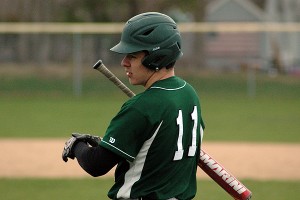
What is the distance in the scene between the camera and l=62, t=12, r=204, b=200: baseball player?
12.9 feet

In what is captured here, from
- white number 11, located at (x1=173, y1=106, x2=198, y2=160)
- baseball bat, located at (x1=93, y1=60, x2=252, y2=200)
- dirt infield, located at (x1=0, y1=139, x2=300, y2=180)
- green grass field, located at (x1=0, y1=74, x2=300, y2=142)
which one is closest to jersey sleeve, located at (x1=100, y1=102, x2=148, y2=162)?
white number 11, located at (x1=173, y1=106, x2=198, y2=160)

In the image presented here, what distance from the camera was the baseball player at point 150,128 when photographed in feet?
12.9

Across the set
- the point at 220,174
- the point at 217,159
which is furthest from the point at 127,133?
the point at 217,159

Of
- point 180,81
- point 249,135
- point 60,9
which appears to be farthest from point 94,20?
point 180,81

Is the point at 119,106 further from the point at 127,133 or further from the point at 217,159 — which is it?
the point at 127,133

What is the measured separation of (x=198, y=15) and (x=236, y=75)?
11.5 meters

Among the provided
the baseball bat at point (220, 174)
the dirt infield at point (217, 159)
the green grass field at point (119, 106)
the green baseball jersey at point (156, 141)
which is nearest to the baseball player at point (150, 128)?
the green baseball jersey at point (156, 141)

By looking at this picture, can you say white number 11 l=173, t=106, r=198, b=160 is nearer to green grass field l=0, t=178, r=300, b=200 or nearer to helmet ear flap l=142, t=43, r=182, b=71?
helmet ear flap l=142, t=43, r=182, b=71

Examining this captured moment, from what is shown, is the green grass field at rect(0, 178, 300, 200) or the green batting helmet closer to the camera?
the green batting helmet

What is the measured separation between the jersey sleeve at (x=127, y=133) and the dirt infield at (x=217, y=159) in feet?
19.2

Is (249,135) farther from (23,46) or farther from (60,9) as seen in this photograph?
(60,9)

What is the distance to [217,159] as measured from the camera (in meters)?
11.2

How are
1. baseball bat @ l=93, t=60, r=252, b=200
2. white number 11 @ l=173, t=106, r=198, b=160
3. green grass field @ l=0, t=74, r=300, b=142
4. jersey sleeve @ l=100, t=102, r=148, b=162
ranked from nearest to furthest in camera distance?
jersey sleeve @ l=100, t=102, r=148, b=162
white number 11 @ l=173, t=106, r=198, b=160
baseball bat @ l=93, t=60, r=252, b=200
green grass field @ l=0, t=74, r=300, b=142

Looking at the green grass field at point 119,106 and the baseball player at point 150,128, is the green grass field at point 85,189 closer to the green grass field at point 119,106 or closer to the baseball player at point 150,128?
the baseball player at point 150,128
